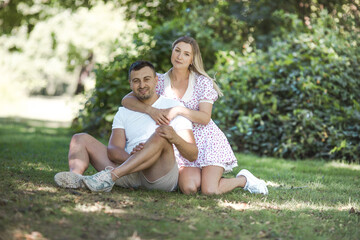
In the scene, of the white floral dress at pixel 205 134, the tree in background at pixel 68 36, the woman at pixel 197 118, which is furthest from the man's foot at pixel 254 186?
the tree in background at pixel 68 36

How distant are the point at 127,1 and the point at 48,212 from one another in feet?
26.3

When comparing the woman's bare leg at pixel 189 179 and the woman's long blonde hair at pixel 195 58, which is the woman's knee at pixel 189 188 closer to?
the woman's bare leg at pixel 189 179

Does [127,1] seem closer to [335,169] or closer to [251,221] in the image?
[335,169]

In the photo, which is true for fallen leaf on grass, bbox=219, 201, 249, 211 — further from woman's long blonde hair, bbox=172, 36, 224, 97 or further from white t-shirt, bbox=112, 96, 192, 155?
woman's long blonde hair, bbox=172, 36, 224, 97

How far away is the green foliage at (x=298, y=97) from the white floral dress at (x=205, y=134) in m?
2.83

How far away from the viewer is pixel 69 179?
387 centimetres

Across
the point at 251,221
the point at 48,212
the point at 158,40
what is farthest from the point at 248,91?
the point at 48,212

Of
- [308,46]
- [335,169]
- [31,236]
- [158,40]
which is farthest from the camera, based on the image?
[158,40]

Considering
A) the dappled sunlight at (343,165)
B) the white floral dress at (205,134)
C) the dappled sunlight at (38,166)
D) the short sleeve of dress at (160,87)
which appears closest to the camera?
the white floral dress at (205,134)

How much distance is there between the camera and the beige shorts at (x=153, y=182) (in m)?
4.10

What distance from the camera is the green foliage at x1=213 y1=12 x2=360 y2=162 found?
23.1ft

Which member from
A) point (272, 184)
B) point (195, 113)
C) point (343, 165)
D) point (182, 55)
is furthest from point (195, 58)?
point (343, 165)

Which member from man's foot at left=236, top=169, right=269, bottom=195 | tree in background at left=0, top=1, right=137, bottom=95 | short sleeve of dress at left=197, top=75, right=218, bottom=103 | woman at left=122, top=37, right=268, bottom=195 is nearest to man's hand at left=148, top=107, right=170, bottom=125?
woman at left=122, top=37, right=268, bottom=195

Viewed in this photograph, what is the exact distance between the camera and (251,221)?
3287 millimetres
